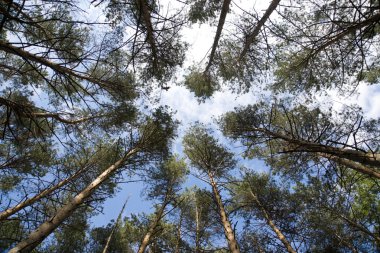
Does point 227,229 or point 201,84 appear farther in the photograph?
point 201,84

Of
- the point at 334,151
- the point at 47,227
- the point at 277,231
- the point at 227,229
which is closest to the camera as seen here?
the point at 334,151

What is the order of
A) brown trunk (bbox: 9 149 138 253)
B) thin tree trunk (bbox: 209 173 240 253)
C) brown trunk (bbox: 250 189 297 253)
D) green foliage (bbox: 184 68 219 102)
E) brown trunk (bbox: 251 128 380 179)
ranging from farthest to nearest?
green foliage (bbox: 184 68 219 102), brown trunk (bbox: 250 189 297 253), thin tree trunk (bbox: 209 173 240 253), brown trunk (bbox: 9 149 138 253), brown trunk (bbox: 251 128 380 179)

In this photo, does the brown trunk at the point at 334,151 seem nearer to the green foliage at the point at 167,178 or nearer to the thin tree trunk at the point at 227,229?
the thin tree trunk at the point at 227,229

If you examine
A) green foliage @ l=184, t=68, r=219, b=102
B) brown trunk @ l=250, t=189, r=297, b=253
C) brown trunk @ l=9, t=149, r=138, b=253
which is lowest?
brown trunk @ l=9, t=149, r=138, b=253

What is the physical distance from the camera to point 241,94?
10.4m

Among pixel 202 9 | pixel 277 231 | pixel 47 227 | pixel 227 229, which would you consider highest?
pixel 202 9

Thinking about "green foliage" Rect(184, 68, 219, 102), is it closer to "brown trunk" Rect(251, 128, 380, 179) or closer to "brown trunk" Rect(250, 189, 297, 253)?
"brown trunk" Rect(250, 189, 297, 253)

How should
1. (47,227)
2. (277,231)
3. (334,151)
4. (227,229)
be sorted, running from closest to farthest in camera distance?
(334,151), (47,227), (227,229), (277,231)

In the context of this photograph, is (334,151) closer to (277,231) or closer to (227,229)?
(227,229)

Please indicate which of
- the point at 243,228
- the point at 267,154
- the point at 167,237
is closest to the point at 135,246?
the point at 167,237

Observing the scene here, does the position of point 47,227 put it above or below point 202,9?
below

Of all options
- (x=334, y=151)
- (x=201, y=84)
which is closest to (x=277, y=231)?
(x=201, y=84)

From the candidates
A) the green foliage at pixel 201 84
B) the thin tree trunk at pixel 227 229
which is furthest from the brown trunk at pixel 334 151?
the green foliage at pixel 201 84

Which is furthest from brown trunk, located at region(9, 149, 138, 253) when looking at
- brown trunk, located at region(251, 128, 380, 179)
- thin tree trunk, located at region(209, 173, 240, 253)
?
thin tree trunk, located at region(209, 173, 240, 253)
